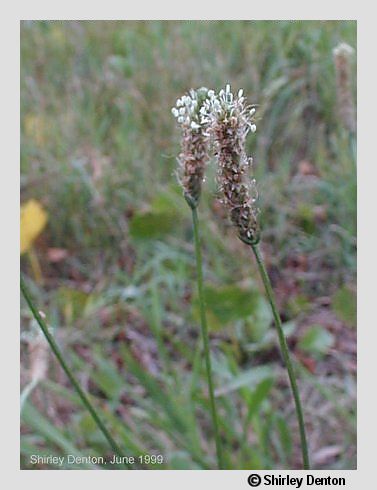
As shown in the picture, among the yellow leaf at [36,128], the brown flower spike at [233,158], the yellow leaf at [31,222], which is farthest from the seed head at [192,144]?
the yellow leaf at [36,128]

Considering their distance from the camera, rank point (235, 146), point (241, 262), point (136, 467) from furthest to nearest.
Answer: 1. point (241, 262)
2. point (136, 467)
3. point (235, 146)

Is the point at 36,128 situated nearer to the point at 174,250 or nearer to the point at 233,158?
the point at 174,250

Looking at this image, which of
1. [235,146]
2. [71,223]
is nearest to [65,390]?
[71,223]

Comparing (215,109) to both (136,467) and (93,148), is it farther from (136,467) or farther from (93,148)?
(93,148)

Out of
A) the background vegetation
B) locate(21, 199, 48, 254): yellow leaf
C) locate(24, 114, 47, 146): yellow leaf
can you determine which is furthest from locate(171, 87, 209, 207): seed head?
locate(24, 114, 47, 146): yellow leaf

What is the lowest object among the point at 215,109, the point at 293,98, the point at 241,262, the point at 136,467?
the point at 136,467

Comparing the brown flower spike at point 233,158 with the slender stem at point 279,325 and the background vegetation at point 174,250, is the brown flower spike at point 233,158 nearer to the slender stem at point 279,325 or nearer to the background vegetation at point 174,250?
the slender stem at point 279,325

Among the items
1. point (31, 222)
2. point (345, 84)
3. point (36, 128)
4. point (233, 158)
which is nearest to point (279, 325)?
point (233, 158)
